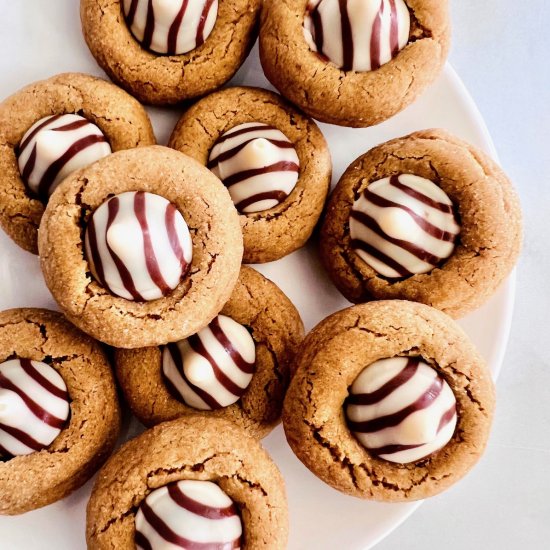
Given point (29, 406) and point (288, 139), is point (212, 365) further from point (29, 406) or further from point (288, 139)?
point (288, 139)

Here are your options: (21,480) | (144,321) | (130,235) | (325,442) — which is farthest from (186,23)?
(21,480)

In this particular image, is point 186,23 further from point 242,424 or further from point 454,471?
point 454,471

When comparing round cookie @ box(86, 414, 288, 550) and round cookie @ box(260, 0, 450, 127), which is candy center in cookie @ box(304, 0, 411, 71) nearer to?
round cookie @ box(260, 0, 450, 127)

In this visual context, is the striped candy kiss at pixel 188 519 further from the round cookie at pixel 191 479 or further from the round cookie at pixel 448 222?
the round cookie at pixel 448 222

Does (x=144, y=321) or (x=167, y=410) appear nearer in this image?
(x=144, y=321)

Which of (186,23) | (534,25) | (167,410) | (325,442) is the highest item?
(186,23)

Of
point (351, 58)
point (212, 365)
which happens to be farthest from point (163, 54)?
point (212, 365)

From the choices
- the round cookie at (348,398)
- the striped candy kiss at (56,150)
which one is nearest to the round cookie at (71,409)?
the striped candy kiss at (56,150)
